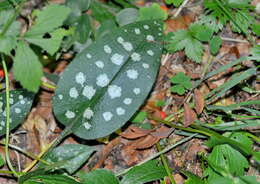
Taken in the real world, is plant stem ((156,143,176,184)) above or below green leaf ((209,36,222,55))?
below

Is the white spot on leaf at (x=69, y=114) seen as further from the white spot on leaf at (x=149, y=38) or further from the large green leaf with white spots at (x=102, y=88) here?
the white spot on leaf at (x=149, y=38)

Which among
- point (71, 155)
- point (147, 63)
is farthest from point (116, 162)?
point (147, 63)

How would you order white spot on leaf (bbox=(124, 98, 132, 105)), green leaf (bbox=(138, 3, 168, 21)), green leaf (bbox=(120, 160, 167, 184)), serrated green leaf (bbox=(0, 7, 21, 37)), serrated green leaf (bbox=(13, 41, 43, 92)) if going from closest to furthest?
1. serrated green leaf (bbox=(13, 41, 43, 92))
2. serrated green leaf (bbox=(0, 7, 21, 37))
3. green leaf (bbox=(120, 160, 167, 184))
4. white spot on leaf (bbox=(124, 98, 132, 105))
5. green leaf (bbox=(138, 3, 168, 21))

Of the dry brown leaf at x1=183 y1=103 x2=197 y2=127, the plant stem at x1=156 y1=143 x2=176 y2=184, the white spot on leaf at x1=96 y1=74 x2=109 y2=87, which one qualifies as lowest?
the plant stem at x1=156 y1=143 x2=176 y2=184

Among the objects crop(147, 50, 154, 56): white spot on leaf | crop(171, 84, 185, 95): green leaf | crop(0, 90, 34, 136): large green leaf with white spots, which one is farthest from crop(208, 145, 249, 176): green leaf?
crop(0, 90, 34, 136): large green leaf with white spots

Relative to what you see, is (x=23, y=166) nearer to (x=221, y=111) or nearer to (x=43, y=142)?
(x=43, y=142)

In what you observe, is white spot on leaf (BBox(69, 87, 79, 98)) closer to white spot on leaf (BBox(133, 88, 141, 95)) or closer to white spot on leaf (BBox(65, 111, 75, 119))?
white spot on leaf (BBox(65, 111, 75, 119))

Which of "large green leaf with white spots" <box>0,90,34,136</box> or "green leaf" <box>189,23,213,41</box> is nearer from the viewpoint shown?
"large green leaf with white spots" <box>0,90,34,136</box>
